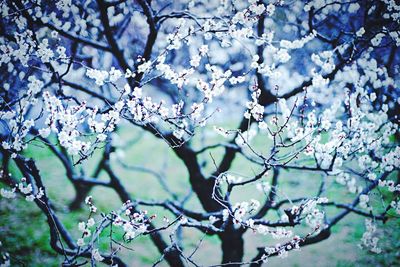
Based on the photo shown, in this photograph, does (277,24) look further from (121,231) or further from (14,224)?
(14,224)

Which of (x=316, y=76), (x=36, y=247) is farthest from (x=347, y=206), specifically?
(x=36, y=247)

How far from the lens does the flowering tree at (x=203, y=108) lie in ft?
14.6

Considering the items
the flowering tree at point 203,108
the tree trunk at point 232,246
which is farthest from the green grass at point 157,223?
the tree trunk at point 232,246

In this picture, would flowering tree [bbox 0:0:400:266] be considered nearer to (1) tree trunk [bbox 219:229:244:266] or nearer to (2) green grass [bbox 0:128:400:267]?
(1) tree trunk [bbox 219:229:244:266]

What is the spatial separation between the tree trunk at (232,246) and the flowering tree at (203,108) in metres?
0.02

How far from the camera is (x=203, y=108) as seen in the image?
17.0 feet

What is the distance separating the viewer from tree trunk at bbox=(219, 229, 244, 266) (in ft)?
19.0

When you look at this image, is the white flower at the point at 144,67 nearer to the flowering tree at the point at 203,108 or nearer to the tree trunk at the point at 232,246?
the flowering tree at the point at 203,108

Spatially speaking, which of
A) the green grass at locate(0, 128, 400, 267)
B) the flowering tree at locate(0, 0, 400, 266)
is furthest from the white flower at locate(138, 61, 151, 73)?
the green grass at locate(0, 128, 400, 267)

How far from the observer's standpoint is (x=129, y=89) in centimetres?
455

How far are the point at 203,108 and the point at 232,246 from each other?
2.51 metres

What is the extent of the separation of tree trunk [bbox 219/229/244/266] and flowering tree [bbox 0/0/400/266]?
0.07ft

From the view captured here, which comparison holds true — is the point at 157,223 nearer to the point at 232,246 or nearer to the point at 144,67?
the point at 232,246

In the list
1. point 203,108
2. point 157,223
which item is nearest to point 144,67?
point 203,108
